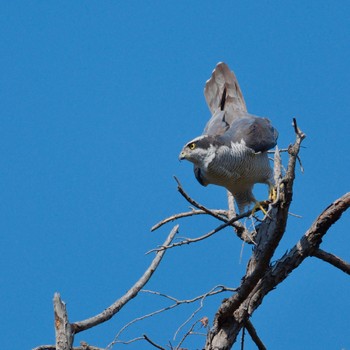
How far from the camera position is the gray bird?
6680 millimetres

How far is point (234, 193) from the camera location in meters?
7.13

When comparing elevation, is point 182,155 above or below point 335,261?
above

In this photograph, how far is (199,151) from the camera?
666 cm

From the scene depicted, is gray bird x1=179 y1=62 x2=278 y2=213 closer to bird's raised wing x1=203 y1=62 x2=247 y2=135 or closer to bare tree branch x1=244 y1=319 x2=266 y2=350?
bird's raised wing x1=203 y1=62 x2=247 y2=135

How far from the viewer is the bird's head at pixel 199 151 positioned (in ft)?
21.8

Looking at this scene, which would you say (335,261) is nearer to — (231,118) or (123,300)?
(123,300)

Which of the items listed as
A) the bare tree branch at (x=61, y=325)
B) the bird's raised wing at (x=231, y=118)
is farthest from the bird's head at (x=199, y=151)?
the bare tree branch at (x=61, y=325)

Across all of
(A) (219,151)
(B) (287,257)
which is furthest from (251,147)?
(B) (287,257)

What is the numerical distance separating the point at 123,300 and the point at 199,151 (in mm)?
1701

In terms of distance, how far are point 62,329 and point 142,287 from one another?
1054 mm

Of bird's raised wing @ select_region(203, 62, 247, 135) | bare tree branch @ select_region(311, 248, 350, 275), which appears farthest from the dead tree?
bird's raised wing @ select_region(203, 62, 247, 135)

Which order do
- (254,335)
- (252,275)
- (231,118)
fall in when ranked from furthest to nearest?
(231,118) → (254,335) → (252,275)

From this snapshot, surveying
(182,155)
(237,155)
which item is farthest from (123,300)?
(237,155)

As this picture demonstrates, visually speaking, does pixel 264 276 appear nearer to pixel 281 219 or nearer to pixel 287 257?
pixel 287 257
